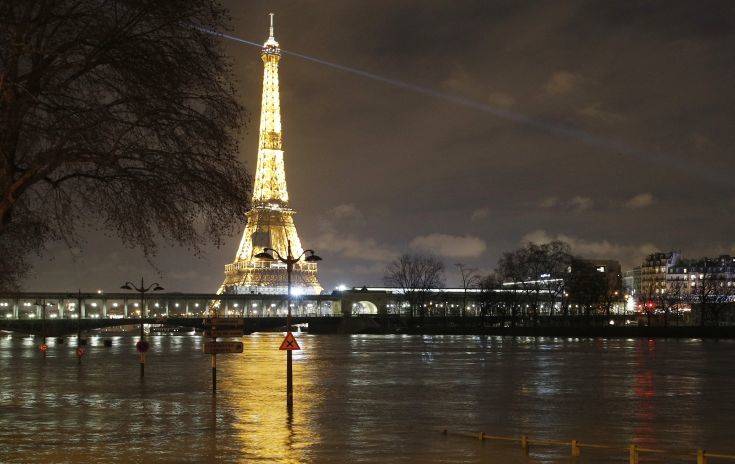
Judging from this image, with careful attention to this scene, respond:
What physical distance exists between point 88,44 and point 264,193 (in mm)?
142464

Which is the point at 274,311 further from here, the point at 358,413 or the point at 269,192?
the point at 358,413

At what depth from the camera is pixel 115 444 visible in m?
20.1

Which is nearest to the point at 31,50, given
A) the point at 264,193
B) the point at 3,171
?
the point at 3,171

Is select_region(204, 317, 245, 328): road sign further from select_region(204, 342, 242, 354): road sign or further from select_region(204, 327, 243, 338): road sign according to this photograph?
select_region(204, 342, 242, 354): road sign

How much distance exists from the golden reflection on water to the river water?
0.04 m

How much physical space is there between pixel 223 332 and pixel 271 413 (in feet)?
16.5

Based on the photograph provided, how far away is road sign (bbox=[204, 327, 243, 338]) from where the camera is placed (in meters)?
29.9

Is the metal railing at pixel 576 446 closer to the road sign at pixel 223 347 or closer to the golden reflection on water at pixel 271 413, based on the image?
the golden reflection on water at pixel 271 413

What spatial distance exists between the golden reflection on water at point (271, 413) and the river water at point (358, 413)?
0.14 feet

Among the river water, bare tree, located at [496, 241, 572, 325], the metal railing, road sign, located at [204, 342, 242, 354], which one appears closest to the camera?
the metal railing

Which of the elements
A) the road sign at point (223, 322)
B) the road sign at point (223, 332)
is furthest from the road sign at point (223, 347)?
the road sign at point (223, 322)

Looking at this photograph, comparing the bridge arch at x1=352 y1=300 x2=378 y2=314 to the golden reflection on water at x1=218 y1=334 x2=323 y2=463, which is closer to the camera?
the golden reflection on water at x1=218 y1=334 x2=323 y2=463

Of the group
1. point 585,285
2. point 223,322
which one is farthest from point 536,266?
point 223,322

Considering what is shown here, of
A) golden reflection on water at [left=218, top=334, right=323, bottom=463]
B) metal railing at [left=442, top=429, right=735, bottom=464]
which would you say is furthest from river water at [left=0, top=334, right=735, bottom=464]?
metal railing at [left=442, top=429, right=735, bottom=464]
